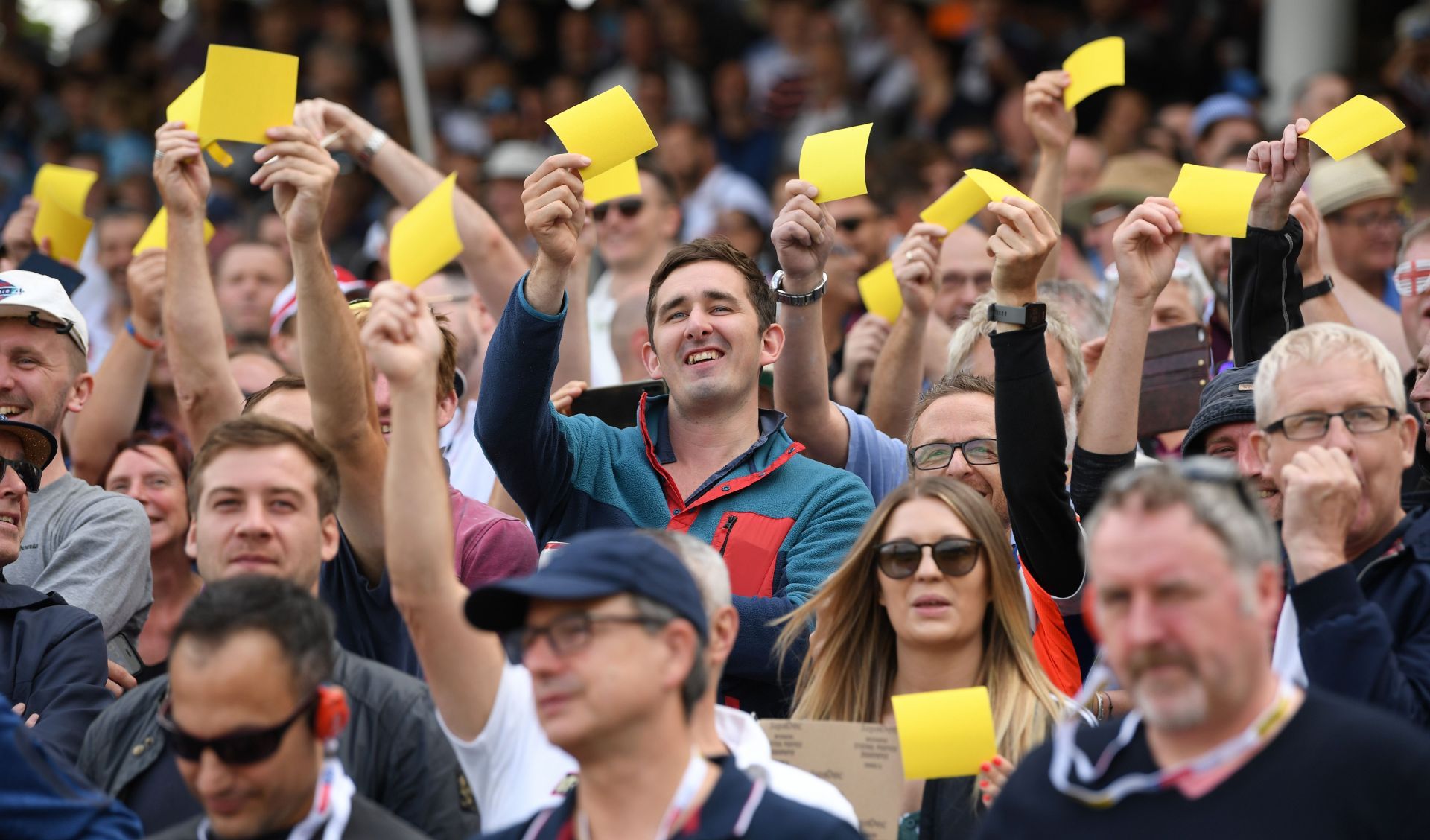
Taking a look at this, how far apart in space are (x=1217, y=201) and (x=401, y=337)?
2078 mm

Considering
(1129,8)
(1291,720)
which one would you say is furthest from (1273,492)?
(1129,8)

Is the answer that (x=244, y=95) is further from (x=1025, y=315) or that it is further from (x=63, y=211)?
(x=1025, y=315)

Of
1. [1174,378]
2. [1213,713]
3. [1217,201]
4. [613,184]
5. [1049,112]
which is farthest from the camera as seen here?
[1049,112]

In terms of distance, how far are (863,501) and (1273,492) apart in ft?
3.63

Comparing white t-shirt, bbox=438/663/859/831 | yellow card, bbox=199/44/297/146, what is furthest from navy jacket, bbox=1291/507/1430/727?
yellow card, bbox=199/44/297/146

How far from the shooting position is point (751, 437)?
4.71m

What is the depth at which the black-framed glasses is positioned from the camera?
353 cm

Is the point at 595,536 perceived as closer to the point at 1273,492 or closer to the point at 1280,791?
the point at 1280,791

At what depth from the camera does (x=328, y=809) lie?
10.0ft

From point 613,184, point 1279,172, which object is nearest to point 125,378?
point 613,184

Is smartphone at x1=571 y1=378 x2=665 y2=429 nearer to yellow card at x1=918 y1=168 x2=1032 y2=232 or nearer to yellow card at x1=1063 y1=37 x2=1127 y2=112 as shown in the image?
yellow card at x1=918 y1=168 x2=1032 y2=232

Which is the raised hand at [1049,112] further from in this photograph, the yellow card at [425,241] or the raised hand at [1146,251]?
the yellow card at [425,241]

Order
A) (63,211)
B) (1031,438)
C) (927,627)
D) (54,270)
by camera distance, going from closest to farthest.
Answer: (927,627) < (1031,438) < (54,270) < (63,211)

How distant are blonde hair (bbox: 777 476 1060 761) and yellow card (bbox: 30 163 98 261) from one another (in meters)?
3.66
